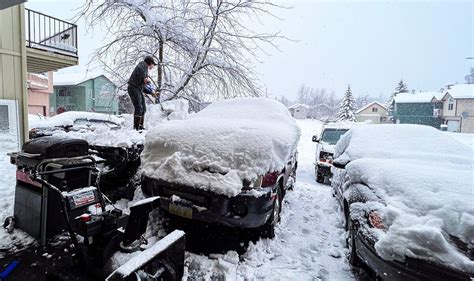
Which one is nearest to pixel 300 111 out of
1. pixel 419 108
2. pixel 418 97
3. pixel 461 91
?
pixel 418 97

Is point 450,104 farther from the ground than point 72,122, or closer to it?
farther from the ground

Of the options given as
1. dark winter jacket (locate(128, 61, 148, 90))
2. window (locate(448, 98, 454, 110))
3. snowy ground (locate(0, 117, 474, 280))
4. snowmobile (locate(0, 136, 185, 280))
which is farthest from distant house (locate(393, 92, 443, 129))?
snowmobile (locate(0, 136, 185, 280))

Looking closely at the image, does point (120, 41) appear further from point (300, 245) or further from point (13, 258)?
point (300, 245)

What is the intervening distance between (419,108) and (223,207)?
42.6m

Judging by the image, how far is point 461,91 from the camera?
108ft

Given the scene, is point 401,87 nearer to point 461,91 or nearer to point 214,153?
point 461,91

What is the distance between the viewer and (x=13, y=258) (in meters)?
2.75

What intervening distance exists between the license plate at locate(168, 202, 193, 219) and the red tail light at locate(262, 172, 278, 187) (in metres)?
0.82

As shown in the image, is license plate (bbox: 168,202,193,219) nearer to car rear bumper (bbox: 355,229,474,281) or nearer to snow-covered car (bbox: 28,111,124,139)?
car rear bumper (bbox: 355,229,474,281)

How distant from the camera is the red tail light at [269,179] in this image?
288cm

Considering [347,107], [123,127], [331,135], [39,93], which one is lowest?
[331,135]

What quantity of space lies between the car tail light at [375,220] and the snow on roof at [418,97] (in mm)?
42019

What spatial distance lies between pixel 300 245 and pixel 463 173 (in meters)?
1.90

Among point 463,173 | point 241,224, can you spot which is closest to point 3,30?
point 241,224
